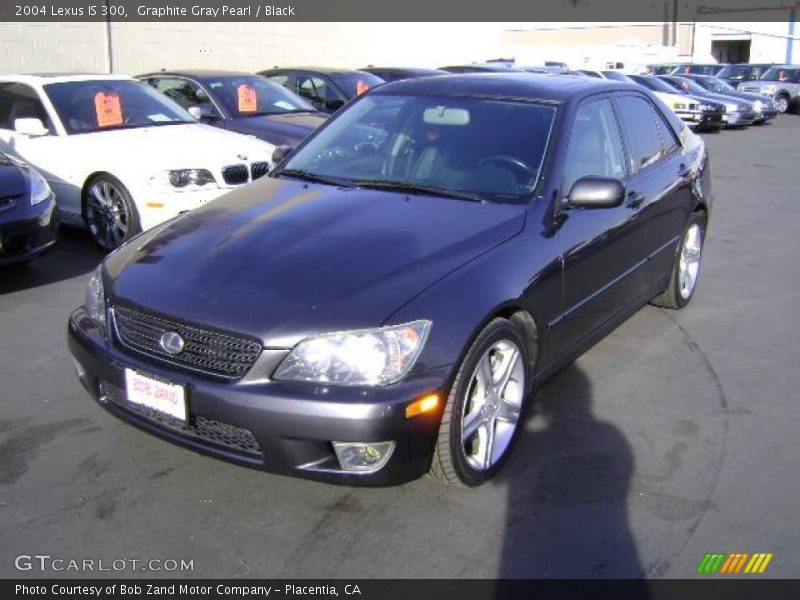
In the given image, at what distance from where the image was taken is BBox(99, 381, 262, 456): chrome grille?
3.00m

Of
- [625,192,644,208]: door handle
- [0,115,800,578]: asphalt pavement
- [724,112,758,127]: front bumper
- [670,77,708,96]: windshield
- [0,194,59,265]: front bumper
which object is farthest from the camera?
[670,77,708,96]: windshield

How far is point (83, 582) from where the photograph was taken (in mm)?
2830

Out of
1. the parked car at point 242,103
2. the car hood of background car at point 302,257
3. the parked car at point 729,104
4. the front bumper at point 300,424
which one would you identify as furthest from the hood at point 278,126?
the parked car at point 729,104

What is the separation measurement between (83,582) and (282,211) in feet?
5.93

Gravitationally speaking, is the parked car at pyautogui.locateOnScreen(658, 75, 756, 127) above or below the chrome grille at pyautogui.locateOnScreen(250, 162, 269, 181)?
below

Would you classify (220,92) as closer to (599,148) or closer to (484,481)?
(599,148)

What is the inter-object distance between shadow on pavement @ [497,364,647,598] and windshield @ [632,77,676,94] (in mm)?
19176

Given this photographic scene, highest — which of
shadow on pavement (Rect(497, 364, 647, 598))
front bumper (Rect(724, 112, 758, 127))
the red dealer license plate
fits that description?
the red dealer license plate

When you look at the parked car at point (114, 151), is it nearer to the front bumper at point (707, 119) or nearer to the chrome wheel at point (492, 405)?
the chrome wheel at point (492, 405)

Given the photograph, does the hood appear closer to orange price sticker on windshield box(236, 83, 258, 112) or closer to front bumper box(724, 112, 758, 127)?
orange price sticker on windshield box(236, 83, 258, 112)

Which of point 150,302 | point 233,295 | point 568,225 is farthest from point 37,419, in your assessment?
point 568,225

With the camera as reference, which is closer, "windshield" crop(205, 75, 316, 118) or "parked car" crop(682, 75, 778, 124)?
"windshield" crop(205, 75, 316, 118)

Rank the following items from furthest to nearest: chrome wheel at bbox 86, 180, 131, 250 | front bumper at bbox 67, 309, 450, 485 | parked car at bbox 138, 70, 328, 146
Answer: parked car at bbox 138, 70, 328, 146, chrome wheel at bbox 86, 180, 131, 250, front bumper at bbox 67, 309, 450, 485

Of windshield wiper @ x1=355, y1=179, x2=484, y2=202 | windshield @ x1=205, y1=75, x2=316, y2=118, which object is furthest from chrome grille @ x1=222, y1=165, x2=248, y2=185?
windshield wiper @ x1=355, y1=179, x2=484, y2=202
